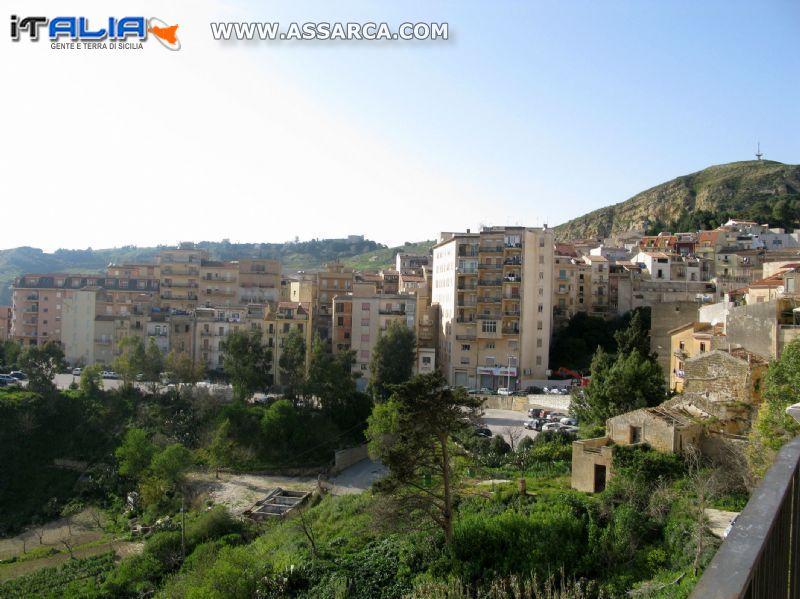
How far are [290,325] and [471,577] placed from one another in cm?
3079

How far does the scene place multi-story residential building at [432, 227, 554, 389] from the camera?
4531cm

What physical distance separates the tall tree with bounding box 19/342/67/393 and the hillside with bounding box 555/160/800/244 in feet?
244

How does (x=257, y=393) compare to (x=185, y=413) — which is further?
(x=257, y=393)

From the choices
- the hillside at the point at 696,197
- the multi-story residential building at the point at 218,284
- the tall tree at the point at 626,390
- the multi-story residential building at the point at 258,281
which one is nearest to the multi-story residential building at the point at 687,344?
the tall tree at the point at 626,390

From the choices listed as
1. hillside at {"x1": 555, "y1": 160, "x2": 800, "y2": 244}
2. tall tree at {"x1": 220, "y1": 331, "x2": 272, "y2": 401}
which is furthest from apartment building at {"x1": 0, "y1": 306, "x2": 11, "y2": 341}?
hillside at {"x1": 555, "y1": 160, "x2": 800, "y2": 244}

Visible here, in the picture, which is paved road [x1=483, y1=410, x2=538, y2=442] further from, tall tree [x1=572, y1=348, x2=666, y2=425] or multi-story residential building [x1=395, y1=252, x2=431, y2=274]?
multi-story residential building [x1=395, y1=252, x2=431, y2=274]

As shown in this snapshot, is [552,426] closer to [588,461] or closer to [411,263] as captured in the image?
[588,461]

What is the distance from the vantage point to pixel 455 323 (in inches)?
1820

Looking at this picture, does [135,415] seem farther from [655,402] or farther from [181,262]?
[655,402]

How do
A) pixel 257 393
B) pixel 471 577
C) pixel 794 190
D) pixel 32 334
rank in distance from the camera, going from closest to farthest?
pixel 471 577, pixel 257 393, pixel 32 334, pixel 794 190

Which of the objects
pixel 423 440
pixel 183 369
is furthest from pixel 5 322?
pixel 423 440

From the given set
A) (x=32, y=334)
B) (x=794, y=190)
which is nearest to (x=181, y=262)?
(x=32, y=334)

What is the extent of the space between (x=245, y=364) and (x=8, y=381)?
16.3 metres

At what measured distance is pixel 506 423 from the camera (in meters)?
36.1
